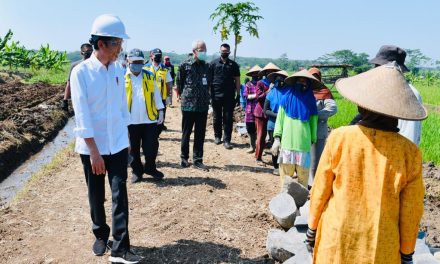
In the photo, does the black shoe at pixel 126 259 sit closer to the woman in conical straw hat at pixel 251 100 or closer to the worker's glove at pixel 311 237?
the worker's glove at pixel 311 237

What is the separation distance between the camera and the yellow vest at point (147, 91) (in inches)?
209

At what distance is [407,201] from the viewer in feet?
6.52

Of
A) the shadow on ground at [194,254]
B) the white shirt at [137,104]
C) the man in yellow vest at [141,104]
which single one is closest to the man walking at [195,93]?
the man in yellow vest at [141,104]

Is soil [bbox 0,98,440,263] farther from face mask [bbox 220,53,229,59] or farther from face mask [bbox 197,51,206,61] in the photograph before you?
face mask [bbox 220,53,229,59]

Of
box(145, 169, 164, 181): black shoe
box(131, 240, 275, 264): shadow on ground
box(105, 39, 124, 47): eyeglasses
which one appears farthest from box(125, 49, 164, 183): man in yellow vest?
box(105, 39, 124, 47): eyeglasses

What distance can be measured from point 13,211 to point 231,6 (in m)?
9.50

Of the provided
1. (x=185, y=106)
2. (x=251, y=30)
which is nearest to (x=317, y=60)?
(x=251, y=30)

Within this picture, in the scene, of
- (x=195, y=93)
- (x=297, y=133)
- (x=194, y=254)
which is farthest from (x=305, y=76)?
(x=194, y=254)

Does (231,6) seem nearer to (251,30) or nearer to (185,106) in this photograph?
(251,30)

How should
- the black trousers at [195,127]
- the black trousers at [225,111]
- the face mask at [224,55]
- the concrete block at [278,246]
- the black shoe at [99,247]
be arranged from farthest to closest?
the black trousers at [225,111], the face mask at [224,55], the black trousers at [195,127], the black shoe at [99,247], the concrete block at [278,246]

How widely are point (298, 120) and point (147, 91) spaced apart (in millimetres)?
2103

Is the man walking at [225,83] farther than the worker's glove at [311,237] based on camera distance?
Yes

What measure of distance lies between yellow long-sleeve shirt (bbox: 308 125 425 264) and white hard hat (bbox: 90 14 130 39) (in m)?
1.90

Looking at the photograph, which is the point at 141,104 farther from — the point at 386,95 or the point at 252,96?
the point at 386,95
